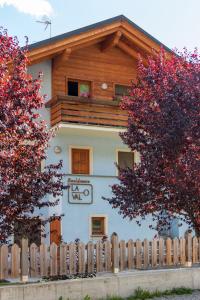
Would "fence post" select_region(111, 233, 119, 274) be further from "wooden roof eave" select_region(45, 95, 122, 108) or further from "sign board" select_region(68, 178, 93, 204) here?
"wooden roof eave" select_region(45, 95, 122, 108)

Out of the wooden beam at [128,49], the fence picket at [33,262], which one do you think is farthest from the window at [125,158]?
the fence picket at [33,262]

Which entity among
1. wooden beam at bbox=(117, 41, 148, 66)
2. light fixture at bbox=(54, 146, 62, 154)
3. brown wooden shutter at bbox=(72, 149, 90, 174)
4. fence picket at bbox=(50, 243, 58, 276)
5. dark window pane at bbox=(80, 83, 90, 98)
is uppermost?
wooden beam at bbox=(117, 41, 148, 66)

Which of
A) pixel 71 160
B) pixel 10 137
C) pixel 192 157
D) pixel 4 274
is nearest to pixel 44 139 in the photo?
pixel 10 137

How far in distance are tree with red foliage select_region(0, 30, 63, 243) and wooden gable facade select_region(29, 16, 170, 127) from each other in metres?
7.88

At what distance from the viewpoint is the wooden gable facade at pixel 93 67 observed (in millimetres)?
20047

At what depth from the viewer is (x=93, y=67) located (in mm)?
21875

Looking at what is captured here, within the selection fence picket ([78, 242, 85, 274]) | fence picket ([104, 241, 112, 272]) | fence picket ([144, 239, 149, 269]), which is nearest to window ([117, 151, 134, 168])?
fence picket ([144, 239, 149, 269])

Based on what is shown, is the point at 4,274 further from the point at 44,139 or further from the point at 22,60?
the point at 22,60

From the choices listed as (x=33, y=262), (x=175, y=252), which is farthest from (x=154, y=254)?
(x=33, y=262)

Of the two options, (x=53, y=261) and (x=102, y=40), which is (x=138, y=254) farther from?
(x=102, y=40)

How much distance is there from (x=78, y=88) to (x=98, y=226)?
564 cm

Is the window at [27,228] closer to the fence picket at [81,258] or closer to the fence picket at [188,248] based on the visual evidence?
the fence picket at [81,258]

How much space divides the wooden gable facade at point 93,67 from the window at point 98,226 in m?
3.83

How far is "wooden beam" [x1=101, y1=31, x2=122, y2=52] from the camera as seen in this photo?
21875 mm
